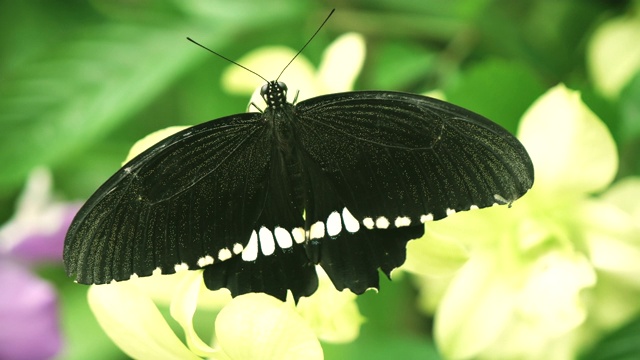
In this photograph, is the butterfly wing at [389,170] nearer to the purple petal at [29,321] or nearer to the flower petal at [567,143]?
the flower petal at [567,143]

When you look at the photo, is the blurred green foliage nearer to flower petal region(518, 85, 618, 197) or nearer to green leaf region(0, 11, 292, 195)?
green leaf region(0, 11, 292, 195)

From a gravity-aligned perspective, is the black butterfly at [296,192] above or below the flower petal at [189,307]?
above

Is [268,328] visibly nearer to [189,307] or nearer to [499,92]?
[189,307]

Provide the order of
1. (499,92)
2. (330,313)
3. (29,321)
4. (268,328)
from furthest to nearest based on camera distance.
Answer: (29,321) < (499,92) < (330,313) < (268,328)

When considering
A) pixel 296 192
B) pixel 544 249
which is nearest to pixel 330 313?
pixel 296 192

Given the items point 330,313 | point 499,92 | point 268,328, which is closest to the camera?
point 268,328

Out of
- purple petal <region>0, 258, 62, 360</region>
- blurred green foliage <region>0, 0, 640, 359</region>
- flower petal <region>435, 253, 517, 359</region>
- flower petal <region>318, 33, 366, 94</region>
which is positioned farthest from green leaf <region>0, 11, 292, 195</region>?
flower petal <region>435, 253, 517, 359</region>

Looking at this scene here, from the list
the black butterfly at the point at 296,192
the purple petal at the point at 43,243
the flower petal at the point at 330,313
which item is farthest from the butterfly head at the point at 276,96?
the purple petal at the point at 43,243
